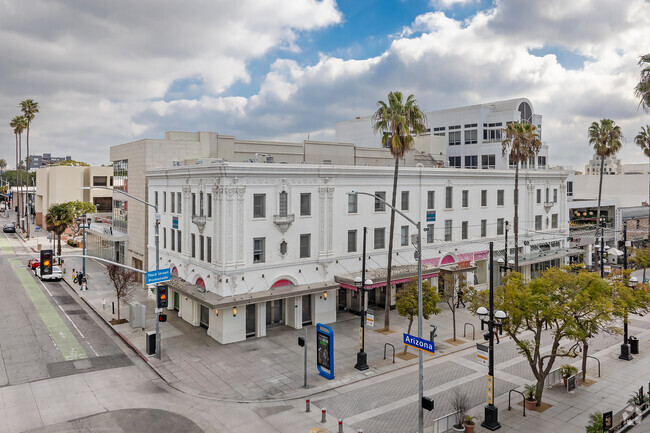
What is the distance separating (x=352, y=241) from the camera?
128 ft

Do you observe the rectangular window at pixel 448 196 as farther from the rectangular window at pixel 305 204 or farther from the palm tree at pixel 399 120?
the rectangular window at pixel 305 204

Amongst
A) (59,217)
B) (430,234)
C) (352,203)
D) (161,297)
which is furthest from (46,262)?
(59,217)

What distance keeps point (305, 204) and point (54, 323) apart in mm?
21344

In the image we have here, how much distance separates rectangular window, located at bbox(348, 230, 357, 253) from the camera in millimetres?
38875

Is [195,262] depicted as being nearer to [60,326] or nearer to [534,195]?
[60,326]

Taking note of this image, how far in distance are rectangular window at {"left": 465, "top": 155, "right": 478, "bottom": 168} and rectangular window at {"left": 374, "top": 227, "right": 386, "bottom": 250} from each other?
32.8m

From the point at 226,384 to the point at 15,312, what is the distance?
982 inches

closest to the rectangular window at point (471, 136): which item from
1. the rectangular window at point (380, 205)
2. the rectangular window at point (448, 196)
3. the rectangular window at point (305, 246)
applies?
the rectangular window at point (448, 196)

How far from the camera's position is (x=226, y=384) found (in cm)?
2539

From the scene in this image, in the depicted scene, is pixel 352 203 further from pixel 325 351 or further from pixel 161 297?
pixel 161 297

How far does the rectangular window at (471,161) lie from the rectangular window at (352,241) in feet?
117

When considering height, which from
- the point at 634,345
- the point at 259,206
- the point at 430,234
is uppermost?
the point at 259,206

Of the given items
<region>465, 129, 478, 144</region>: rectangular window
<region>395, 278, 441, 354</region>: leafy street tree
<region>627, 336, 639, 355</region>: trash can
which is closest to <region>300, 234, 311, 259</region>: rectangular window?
<region>395, 278, 441, 354</region>: leafy street tree

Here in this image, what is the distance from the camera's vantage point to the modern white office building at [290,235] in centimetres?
3269
